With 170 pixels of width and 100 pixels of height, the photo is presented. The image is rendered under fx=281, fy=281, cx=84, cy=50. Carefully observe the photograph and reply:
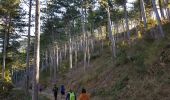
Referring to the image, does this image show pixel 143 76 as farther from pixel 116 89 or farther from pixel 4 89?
pixel 4 89

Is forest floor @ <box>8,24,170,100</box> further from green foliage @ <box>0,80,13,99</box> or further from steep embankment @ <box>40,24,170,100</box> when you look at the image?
green foliage @ <box>0,80,13,99</box>

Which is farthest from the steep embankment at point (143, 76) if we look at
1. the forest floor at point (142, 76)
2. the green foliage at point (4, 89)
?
the green foliage at point (4, 89)

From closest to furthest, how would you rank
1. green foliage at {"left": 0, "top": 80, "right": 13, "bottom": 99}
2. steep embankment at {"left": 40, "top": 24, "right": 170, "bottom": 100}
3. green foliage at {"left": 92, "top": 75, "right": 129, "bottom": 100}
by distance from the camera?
1. steep embankment at {"left": 40, "top": 24, "right": 170, "bottom": 100}
2. green foliage at {"left": 92, "top": 75, "right": 129, "bottom": 100}
3. green foliage at {"left": 0, "top": 80, "right": 13, "bottom": 99}

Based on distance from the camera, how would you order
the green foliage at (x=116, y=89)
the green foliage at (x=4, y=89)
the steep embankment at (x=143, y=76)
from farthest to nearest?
the green foliage at (x=4, y=89) → the green foliage at (x=116, y=89) → the steep embankment at (x=143, y=76)

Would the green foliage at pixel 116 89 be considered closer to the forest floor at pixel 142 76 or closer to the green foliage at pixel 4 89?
the forest floor at pixel 142 76

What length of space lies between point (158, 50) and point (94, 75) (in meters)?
10.5

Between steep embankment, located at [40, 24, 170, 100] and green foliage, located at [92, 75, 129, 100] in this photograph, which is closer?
steep embankment, located at [40, 24, 170, 100]

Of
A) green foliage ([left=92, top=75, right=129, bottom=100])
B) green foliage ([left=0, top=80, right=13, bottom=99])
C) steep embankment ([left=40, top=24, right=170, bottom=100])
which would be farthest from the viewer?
green foliage ([left=0, top=80, right=13, bottom=99])

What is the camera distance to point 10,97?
2509 centimetres

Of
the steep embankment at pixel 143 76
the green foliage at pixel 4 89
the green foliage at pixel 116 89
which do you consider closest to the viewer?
the steep embankment at pixel 143 76

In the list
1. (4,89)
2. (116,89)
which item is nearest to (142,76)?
(116,89)

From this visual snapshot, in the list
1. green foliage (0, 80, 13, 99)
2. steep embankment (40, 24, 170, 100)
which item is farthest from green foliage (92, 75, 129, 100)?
green foliage (0, 80, 13, 99)

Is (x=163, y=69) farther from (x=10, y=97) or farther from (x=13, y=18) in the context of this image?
(x=13, y=18)

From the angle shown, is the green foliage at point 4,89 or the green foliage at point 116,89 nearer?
the green foliage at point 116,89
